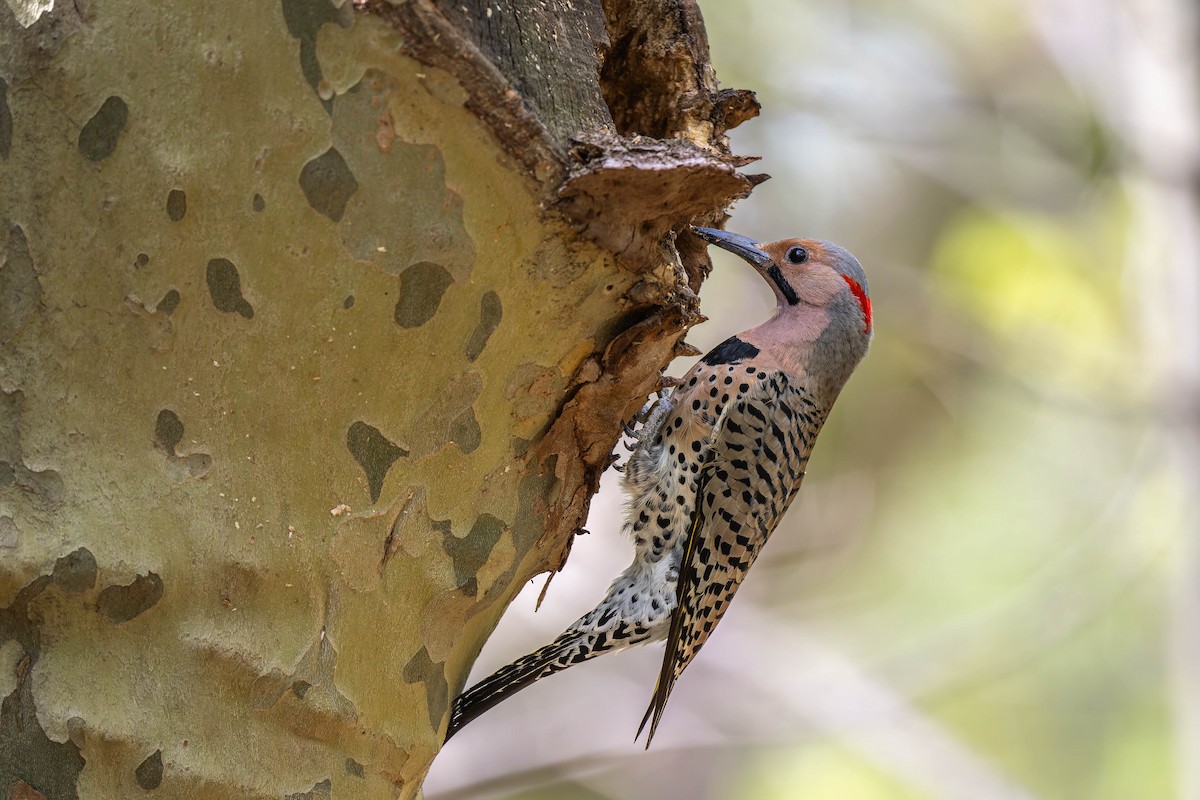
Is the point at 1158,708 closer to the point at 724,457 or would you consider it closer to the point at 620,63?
the point at 724,457

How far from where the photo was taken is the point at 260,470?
141cm

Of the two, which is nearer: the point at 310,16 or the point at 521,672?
the point at 310,16

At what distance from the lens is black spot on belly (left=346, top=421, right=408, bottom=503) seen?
1451mm

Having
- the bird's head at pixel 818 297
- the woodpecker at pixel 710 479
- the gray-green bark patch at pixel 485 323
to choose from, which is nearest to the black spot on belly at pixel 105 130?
the gray-green bark patch at pixel 485 323

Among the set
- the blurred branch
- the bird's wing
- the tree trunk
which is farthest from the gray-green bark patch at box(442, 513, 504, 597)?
the blurred branch

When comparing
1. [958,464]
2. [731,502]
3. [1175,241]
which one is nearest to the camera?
[731,502]

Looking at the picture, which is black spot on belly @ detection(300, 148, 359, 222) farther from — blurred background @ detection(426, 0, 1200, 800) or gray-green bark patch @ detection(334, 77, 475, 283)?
blurred background @ detection(426, 0, 1200, 800)

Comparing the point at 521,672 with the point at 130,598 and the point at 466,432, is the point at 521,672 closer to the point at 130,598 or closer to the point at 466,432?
the point at 466,432

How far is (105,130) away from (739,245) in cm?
211

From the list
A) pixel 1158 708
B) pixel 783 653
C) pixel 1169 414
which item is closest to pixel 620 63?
pixel 1169 414

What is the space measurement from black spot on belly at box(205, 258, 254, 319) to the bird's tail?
122cm

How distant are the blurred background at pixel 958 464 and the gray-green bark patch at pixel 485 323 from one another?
13.6 ft

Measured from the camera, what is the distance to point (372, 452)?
1.47m

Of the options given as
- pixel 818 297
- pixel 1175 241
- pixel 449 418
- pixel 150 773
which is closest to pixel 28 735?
pixel 150 773
